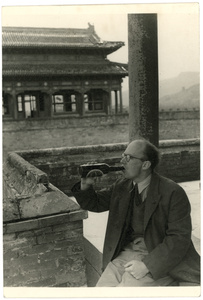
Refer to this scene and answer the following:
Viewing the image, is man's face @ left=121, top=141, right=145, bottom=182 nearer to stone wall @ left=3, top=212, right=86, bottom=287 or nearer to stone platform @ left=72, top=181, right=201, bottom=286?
stone wall @ left=3, top=212, right=86, bottom=287

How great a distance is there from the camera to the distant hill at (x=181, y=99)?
37.9 m

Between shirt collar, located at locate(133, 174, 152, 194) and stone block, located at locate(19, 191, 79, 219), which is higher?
shirt collar, located at locate(133, 174, 152, 194)

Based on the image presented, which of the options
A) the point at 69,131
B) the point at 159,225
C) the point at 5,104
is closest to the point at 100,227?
the point at 159,225

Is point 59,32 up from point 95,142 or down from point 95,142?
up

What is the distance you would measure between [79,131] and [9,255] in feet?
55.9

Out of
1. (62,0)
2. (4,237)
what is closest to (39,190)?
(4,237)

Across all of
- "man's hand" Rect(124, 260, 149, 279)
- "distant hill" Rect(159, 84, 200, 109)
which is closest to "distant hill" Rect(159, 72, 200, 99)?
"distant hill" Rect(159, 84, 200, 109)

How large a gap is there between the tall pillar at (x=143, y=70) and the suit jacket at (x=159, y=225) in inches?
32.4

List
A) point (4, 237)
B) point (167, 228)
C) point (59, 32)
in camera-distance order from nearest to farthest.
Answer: point (167, 228) → point (4, 237) → point (59, 32)

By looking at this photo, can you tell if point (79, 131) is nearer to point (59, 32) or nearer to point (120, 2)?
point (59, 32)

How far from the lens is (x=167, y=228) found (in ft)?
8.71

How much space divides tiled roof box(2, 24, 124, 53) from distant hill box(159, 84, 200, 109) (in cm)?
1790

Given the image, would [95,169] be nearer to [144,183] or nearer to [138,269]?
[144,183]

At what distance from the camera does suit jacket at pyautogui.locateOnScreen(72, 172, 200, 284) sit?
8.28 feet
